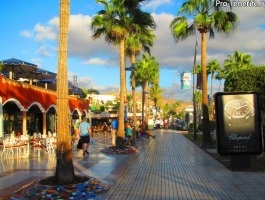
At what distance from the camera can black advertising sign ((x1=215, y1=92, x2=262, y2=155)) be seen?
41.7 ft

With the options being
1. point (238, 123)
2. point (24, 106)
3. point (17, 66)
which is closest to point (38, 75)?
point (17, 66)

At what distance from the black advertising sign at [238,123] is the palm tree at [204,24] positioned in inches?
388

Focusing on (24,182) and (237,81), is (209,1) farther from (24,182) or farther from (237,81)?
(24,182)

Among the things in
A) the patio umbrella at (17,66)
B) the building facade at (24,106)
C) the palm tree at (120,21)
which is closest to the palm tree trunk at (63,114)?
the building facade at (24,106)

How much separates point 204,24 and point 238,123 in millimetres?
10713

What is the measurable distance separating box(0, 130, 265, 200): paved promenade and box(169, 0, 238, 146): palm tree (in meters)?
7.26

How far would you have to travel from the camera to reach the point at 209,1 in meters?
22.5

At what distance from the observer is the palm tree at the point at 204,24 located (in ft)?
72.6

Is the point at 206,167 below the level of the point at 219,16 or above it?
below

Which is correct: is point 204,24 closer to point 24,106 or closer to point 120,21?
point 120,21

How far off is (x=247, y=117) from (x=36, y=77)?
23.0 m

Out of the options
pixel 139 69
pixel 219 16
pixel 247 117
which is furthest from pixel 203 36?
pixel 139 69

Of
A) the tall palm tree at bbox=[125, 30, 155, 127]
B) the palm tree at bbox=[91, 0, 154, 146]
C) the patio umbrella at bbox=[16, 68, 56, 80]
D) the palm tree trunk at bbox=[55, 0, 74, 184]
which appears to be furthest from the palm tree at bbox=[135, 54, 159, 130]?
the palm tree trunk at bbox=[55, 0, 74, 184]

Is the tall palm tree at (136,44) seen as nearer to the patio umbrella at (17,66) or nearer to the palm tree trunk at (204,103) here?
the palm tree trunk at (204,103)
